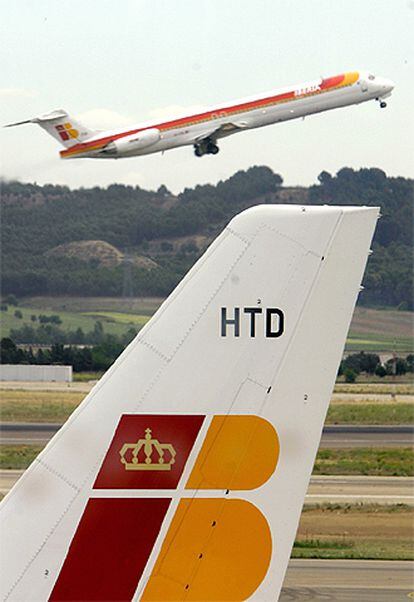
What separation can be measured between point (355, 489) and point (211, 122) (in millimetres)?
21952

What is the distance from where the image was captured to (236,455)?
241 inches

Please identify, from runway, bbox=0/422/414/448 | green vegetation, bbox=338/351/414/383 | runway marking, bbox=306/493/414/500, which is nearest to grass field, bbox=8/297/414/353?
green vegetation, bbox=338/351/414/383

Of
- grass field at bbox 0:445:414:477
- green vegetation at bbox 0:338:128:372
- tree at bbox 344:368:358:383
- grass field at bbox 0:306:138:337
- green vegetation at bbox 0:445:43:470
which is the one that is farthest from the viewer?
tree at bbox 344:368:358:383

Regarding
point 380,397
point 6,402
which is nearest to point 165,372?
point 6,402

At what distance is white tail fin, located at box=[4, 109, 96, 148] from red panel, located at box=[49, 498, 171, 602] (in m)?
38.4

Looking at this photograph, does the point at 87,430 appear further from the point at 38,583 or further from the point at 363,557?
the point at 363,557

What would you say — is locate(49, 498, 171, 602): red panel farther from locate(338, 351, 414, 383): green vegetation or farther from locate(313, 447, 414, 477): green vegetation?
locate(338, 351, 414, 383): green vegetation

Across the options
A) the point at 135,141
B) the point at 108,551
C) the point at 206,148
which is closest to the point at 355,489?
the point at 135,141

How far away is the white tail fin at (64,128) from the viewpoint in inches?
1716

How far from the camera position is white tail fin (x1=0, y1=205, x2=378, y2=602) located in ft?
19.6

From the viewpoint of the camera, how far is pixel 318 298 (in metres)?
6.21

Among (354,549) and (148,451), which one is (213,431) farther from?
(354,549)

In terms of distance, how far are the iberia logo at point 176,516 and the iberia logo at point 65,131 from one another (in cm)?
3857

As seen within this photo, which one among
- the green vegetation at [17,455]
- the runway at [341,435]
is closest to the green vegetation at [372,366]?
the runway at [341,435]
